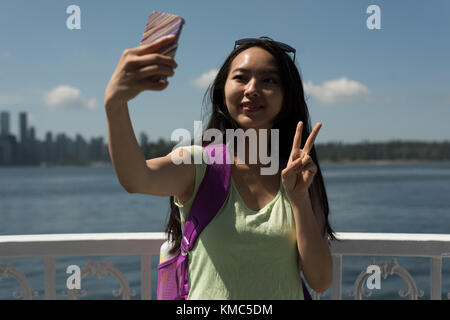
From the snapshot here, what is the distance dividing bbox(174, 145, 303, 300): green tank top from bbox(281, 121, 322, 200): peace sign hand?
0.12 m

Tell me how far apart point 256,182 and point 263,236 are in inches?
11.4

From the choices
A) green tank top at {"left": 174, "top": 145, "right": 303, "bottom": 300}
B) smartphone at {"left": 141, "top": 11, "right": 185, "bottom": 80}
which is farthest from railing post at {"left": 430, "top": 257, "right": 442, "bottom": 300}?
smartphone at {"left": 141, "top": 11, "right": 185, "bottom": 80}

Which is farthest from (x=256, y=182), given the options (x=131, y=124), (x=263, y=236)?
(x=131, y=124)

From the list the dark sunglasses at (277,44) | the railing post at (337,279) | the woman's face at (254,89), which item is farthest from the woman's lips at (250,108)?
the railing post at (337,279)

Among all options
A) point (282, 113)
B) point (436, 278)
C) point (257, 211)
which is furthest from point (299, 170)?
point (436, 278)

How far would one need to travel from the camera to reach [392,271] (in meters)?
2.42

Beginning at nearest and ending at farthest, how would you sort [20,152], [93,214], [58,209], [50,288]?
1. [50,288]
2. [93,214]
3. [58,209]
4. [20,152]

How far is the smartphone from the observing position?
135cm

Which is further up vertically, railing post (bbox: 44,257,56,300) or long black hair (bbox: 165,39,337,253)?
long black hair (bbox: 165,39,337,253)

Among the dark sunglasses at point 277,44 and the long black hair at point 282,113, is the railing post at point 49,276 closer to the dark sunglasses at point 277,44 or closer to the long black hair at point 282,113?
the long black hair at point 282,113

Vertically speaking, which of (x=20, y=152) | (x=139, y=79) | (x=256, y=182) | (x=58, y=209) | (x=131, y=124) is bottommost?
(x=58, y=209)

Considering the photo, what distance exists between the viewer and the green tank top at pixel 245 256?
1733 mm

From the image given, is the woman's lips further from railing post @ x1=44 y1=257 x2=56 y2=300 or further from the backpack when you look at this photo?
railing post @ x1=44 y1=257 x2=56 y2=300
